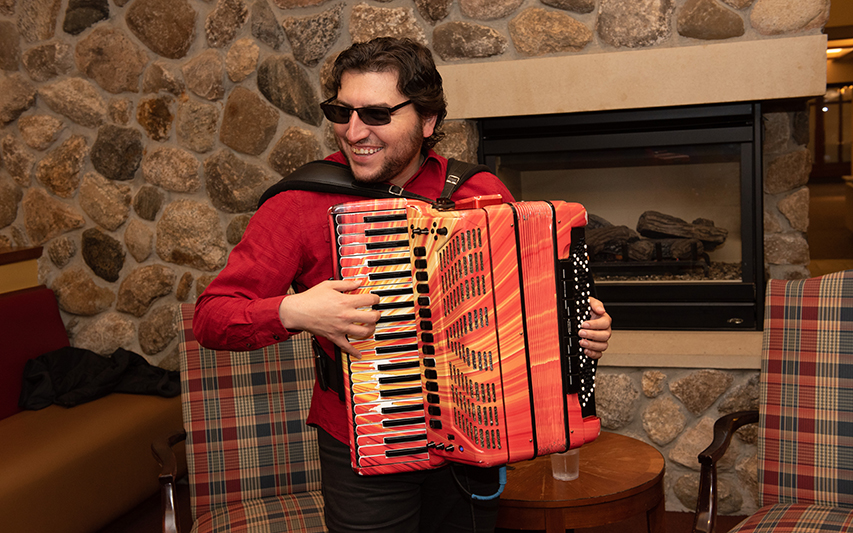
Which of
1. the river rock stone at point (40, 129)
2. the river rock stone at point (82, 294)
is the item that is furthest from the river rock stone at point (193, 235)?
the river rock stone at point (40, 129)

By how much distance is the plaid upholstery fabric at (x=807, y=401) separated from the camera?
5.90 feet

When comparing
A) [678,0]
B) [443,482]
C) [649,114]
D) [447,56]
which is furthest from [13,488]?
[678,0]

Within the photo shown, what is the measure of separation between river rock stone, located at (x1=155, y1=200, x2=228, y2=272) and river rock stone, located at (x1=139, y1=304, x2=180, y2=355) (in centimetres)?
24

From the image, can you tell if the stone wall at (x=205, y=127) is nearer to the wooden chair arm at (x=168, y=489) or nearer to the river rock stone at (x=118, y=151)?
the river rock stone at (x=118, y=151)

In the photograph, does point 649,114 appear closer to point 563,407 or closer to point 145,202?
A: point 563,407

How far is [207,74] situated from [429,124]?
164 centimetres

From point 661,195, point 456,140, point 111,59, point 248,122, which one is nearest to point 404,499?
point 456,140

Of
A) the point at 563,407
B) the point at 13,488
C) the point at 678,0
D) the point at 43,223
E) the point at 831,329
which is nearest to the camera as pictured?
the point at 563,407

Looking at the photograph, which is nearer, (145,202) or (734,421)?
(734,421)

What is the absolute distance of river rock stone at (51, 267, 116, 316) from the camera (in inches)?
121

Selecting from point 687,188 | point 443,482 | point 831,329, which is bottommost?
point 443,482

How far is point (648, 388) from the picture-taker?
2.49 meters

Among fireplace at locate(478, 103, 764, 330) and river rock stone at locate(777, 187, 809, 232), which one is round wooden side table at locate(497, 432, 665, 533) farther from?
river rock stone at locate(777, 187, 809, 232)

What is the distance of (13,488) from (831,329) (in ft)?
8.05
